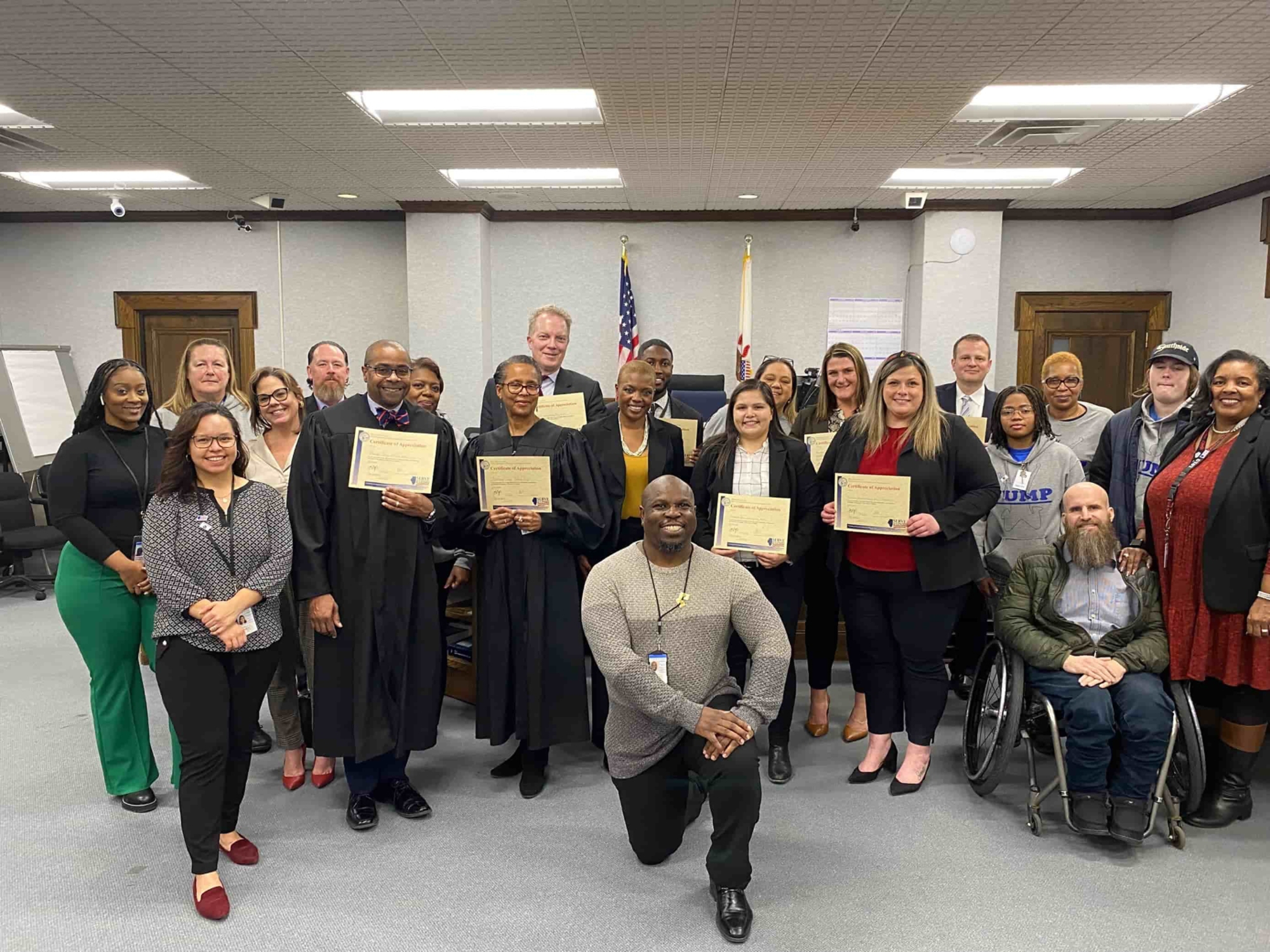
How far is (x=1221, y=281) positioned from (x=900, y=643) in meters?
6.08

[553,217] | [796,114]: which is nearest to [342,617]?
[796,114]

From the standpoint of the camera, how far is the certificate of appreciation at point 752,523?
3.04 m

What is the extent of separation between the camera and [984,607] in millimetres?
3791

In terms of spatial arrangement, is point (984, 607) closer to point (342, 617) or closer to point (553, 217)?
point (342, 617)

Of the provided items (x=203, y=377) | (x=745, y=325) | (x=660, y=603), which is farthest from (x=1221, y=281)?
(x=203, y=377)

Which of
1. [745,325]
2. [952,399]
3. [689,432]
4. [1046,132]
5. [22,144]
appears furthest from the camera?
[745,325]

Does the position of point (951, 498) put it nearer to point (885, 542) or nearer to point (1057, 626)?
point (885, 542)

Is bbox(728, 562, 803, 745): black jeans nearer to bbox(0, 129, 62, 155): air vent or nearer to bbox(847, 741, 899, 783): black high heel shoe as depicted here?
bbox(847, 741, 899, 783): black high heel shoe

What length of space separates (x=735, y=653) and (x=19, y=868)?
8.06 feet

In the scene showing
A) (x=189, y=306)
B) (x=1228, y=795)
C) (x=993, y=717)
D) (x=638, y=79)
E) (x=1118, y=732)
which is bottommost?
(x=1228, y=795)

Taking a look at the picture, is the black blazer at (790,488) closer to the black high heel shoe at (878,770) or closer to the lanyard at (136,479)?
the black high heel shoe at (878,770)

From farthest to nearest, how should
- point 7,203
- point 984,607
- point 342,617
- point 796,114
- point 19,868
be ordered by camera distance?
point 7,203, point 796,114, point 984,607, point 342,617, point 19,868

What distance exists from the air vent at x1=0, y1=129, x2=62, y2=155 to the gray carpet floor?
13.9ft

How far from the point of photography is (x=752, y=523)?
3059 mm
